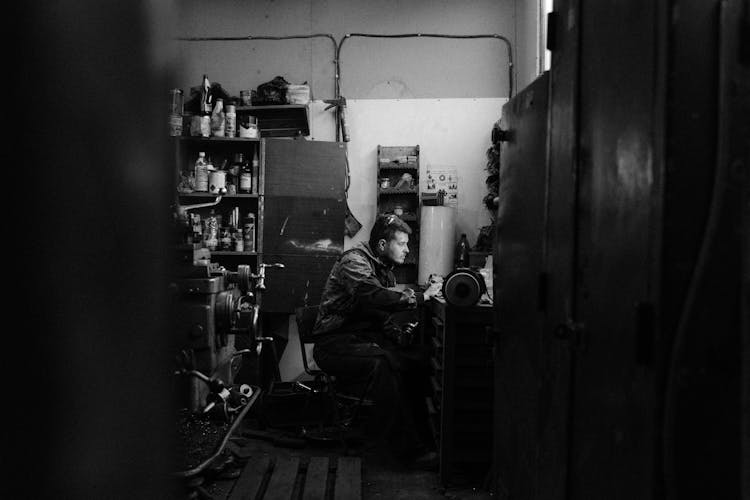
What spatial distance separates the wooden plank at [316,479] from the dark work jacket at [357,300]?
0.71m

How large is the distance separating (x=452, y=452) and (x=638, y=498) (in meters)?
1.85

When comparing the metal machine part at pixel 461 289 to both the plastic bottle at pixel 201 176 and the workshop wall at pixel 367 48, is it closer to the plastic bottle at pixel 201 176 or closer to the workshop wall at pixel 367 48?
the plastic bottle at pixel 201 176

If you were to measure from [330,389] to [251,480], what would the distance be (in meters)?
0.74

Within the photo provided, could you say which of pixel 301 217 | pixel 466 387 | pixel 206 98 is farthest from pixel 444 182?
pixel 466 387

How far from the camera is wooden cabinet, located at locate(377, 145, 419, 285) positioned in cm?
468

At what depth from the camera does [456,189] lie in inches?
189

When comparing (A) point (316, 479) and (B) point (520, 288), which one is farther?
(A) point (316, 479)

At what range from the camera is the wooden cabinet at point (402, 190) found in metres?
4.68

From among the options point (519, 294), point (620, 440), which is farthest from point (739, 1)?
point (519, 294)

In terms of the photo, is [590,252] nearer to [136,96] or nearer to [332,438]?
[136,96]

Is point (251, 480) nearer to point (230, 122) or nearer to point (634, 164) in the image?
point (634, 164)

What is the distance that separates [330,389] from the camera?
342 centimetres

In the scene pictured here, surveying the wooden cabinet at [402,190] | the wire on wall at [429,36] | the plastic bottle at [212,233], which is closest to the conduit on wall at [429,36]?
the wire on wall at [429,36]

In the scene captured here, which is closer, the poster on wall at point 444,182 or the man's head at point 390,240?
the man's head at point 390,240
